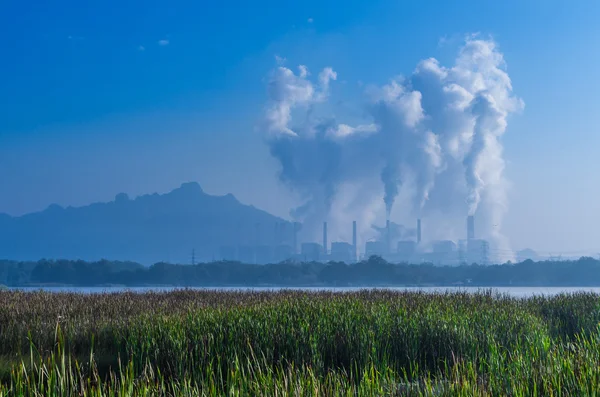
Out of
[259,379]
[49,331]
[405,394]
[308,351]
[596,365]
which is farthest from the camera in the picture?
[49,331]

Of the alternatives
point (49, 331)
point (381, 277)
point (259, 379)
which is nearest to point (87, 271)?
point (381, 277)

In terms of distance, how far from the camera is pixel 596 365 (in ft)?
21.5

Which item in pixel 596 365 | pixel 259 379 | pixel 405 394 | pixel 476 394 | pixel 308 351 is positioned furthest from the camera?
pixel 308 351

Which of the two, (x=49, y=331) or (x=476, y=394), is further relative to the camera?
(x=49, y=331)

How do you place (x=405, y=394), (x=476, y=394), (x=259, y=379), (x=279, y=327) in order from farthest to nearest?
(x=279, y=327) → (x=259, y=379) → (x=405, y=394) → (x=476, y=394)

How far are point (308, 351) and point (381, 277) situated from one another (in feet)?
335

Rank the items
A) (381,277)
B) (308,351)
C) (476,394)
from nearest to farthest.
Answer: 1. (476,394)
2. (308,351)
3. (381,277)

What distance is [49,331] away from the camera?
41.5 feet

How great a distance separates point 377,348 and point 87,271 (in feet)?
376

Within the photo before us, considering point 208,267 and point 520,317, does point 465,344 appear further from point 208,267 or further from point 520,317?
point 208,267

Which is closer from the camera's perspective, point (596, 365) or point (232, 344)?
point (596, 365)

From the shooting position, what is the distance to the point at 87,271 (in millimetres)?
116188

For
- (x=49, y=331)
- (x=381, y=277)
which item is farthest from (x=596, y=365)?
(x=381, y=277)

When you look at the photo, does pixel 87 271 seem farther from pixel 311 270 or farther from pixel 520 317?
pixel 520 317
